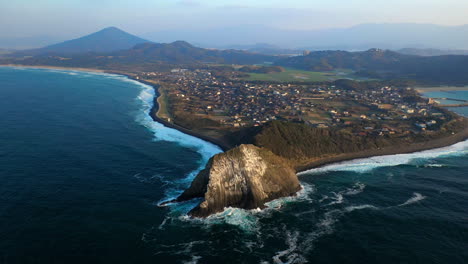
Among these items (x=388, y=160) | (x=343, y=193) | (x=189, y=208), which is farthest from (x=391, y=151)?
(x=189, y=208)

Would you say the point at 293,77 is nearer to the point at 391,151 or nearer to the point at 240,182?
the point at 391,151

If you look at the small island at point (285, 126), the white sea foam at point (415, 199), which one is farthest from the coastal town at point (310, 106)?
the white sea foam at point (415, 199)

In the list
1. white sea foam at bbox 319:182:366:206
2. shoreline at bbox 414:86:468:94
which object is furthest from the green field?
white sea foam at bbox 319:182:366:206

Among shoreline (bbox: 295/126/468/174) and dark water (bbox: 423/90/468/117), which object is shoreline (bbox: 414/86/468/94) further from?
shoreline (bbox: 295/126/468/174)

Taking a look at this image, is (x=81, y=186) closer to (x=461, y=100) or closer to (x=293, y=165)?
(x=293, y=165)

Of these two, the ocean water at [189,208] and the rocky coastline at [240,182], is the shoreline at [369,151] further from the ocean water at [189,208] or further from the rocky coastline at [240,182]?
the rocky coastline at [240,182]
